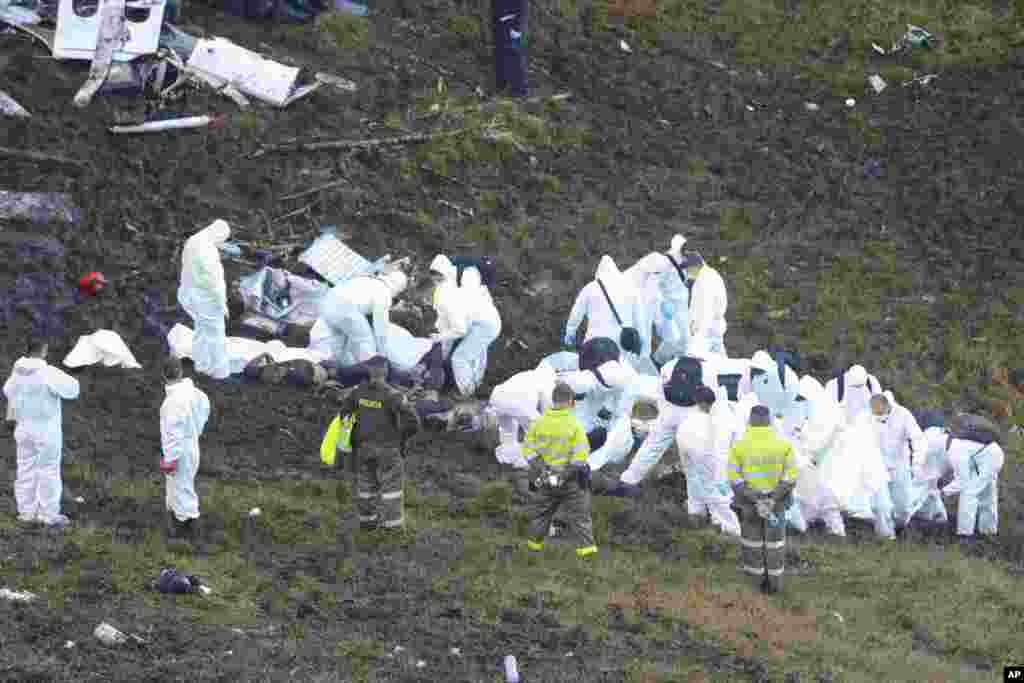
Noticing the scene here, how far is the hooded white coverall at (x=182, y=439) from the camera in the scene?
15812mm

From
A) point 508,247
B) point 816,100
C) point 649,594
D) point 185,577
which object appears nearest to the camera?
point 185,577

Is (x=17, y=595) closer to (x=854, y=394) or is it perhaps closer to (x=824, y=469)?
(x=824, y=469)

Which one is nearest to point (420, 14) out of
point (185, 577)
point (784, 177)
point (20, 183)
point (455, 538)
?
point (784, 177)

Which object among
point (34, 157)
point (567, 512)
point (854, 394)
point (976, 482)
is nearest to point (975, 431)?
point (976, 482)

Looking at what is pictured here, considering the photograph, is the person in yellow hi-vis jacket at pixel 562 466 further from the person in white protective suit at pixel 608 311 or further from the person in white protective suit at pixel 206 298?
the person in white protective suit at pixel 206 298

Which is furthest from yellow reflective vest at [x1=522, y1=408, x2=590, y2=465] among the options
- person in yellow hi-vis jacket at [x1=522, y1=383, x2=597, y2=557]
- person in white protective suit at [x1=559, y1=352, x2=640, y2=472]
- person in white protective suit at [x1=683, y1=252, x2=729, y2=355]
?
person in white protective suit at [x1=683, y1=252, x2=729, y2=355]

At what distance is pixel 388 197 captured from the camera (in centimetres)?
2525

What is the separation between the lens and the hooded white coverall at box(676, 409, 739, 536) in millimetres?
18328

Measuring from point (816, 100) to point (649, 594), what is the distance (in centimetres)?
1669

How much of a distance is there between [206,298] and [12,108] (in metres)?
6.01

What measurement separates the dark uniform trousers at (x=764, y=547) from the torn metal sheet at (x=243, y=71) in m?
11.9

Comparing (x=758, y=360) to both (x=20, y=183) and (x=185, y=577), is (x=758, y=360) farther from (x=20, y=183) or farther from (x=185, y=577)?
(x=20, y=183)

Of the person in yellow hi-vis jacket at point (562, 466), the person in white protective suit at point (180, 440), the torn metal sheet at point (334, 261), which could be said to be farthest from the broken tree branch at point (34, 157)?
the person in yellow hi-vis jacket at point (562, 466)

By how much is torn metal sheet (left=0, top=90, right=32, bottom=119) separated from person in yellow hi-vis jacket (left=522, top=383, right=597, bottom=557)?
10.6 m
